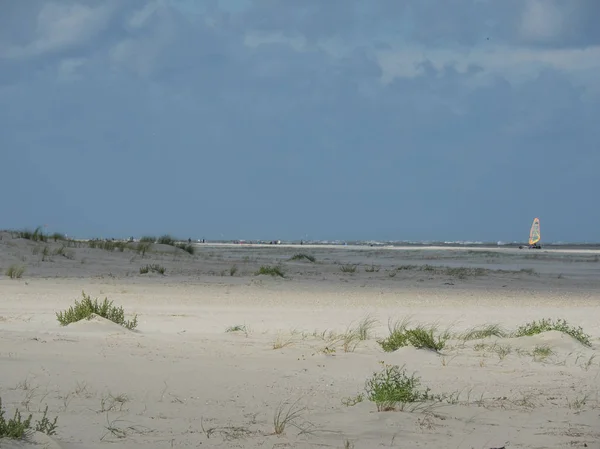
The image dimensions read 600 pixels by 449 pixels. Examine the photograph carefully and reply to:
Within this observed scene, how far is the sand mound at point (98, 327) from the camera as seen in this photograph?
10.0 metres

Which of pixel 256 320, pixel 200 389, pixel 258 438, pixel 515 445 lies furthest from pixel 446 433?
pixel 256 320

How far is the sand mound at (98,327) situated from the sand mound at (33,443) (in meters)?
5.22

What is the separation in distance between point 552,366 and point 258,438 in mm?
4535

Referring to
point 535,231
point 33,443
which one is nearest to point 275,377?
point 33,443

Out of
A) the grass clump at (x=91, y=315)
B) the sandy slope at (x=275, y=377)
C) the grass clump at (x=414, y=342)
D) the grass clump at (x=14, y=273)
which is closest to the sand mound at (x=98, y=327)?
the sandy slope at (x=275, y=377)

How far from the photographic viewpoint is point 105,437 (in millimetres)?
5062

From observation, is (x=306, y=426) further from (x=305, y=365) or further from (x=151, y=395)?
(x=305, y=365)

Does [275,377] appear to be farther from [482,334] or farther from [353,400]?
[482,334]

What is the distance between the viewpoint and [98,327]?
10195 mm

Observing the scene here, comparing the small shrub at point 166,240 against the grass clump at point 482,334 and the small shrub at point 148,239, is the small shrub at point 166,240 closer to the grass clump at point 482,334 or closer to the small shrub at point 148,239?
the small shrub at point 148,239

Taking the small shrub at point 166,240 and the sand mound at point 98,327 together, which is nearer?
the sand mound at point 98,327

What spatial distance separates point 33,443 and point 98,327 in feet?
18.5

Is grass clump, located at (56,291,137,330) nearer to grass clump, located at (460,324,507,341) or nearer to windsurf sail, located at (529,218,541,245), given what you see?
grass clump, located at (460,324,507,341)

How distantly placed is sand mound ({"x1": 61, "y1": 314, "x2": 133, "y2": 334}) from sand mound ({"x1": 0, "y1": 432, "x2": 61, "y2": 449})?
5.22 m
